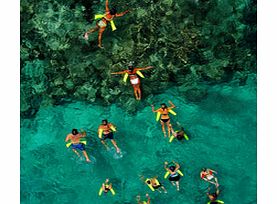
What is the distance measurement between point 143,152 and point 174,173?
42 cm

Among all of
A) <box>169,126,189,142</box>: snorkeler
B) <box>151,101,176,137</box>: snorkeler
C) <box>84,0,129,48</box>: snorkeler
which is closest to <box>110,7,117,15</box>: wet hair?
<box>84,0,129,48</box>: snorkeler

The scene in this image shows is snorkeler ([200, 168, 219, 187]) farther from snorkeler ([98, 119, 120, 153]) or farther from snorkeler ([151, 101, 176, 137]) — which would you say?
snorkeler ([98, 119, 120, 153])

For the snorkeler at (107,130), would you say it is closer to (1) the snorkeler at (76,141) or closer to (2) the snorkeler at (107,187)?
(1) the snorkeler at (76,141)

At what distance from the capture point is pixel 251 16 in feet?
19.8

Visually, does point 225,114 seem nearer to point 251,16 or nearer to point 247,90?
point 247,90

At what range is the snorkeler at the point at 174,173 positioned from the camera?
6.11 m

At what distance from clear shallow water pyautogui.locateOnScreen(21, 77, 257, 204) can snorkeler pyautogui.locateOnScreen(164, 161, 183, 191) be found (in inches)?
1.8

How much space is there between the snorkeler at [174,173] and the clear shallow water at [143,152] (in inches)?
1.8

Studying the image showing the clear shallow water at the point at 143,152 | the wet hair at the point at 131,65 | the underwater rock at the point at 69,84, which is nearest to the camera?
the clear shallow water at the point at 143,152

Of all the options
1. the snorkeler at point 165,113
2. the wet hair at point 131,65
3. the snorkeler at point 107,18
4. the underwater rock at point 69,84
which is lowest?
the snorkeler at point 165,113

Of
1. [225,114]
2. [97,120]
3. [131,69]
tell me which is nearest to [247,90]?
[225,114]

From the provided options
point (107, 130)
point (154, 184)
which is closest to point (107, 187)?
point (154, 184)

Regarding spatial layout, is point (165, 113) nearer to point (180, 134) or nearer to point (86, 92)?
point (180, 134)

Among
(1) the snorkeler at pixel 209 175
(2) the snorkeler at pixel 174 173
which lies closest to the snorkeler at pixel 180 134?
(2) the snorkeler at pixel 174 173
